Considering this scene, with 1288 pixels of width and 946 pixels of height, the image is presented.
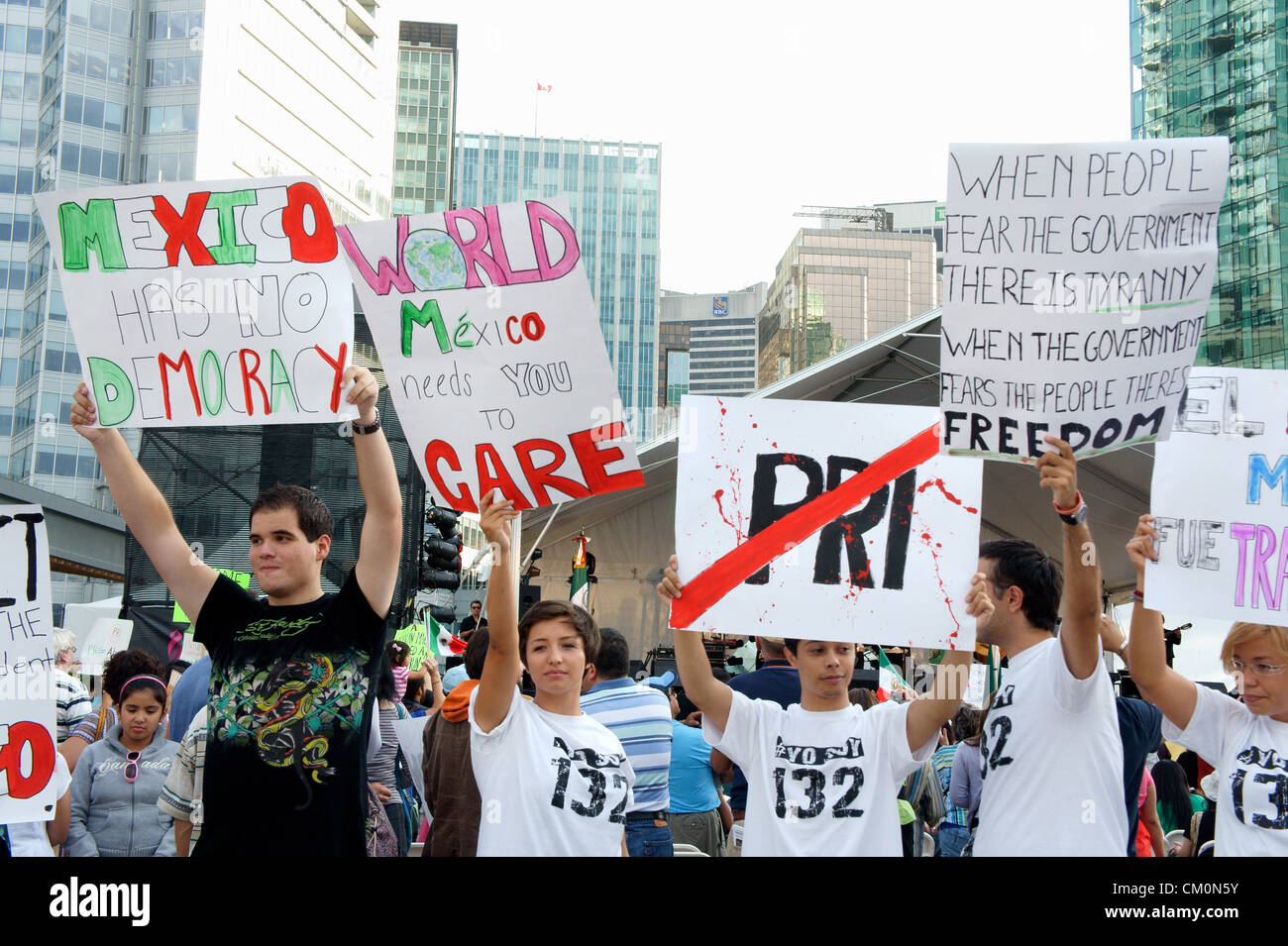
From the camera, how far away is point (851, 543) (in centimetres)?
369

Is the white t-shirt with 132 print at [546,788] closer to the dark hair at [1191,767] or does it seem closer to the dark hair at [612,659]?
the dark hair at [612,659]

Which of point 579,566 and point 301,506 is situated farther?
point 579,566

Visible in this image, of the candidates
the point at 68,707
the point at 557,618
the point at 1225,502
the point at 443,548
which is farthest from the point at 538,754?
the point at 443,548

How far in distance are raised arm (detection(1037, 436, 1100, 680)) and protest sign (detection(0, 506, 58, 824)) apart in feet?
9.83

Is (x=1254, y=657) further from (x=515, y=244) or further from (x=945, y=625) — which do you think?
(x=515, y=244)

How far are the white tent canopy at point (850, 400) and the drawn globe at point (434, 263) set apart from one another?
10.5 meters

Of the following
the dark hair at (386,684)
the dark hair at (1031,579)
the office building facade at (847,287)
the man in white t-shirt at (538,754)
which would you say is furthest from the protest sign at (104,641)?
the office building facade at (847,287)

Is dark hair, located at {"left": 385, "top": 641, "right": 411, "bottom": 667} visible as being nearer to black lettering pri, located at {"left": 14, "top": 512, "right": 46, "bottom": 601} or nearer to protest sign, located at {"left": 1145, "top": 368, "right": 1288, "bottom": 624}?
black lettering pri, located at {"left": 14, "top": 512, "right": 46, "bottom": 601}

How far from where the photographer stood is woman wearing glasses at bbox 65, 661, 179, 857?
5.16 m

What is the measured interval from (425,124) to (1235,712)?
126665 millimetres

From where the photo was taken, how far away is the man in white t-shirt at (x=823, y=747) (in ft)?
10.9

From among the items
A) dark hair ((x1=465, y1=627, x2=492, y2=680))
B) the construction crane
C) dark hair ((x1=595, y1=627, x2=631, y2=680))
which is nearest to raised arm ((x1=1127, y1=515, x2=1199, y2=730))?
dark hair ((x1=595, y1=627, x2=631, y2=680))

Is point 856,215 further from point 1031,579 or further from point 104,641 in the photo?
point 1031,579
